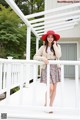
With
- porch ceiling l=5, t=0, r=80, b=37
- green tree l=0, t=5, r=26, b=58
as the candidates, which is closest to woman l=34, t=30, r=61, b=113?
porch ceiling l=5, t=0, r=80, b=37

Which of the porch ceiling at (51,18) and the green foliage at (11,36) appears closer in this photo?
the porch ceiling at (51,18)

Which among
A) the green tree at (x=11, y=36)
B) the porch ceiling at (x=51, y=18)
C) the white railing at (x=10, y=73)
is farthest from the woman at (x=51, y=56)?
the green tree at (x=11, y=36)

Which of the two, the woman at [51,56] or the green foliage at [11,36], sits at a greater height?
the green foliage at [11,36]

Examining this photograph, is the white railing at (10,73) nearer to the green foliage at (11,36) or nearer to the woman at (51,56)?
the woman at (51,56)

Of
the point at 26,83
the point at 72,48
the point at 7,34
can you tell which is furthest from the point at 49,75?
the point at 7,34

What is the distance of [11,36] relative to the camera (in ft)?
49.6

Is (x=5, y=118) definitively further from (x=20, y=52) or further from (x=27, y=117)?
(x=20, y=52)

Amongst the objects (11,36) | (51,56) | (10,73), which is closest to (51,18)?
(51,56)

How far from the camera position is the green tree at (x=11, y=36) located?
600 inches

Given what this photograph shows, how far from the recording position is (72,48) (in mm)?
12930

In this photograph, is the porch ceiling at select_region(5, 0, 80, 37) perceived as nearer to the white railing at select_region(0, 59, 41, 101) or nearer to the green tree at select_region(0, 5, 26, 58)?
the white railing at select_region(0, 59, 41, 101)

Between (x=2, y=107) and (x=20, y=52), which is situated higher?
(x=20, y=52)

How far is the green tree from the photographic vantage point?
1525 centimetres

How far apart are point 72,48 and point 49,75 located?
31.3ft
